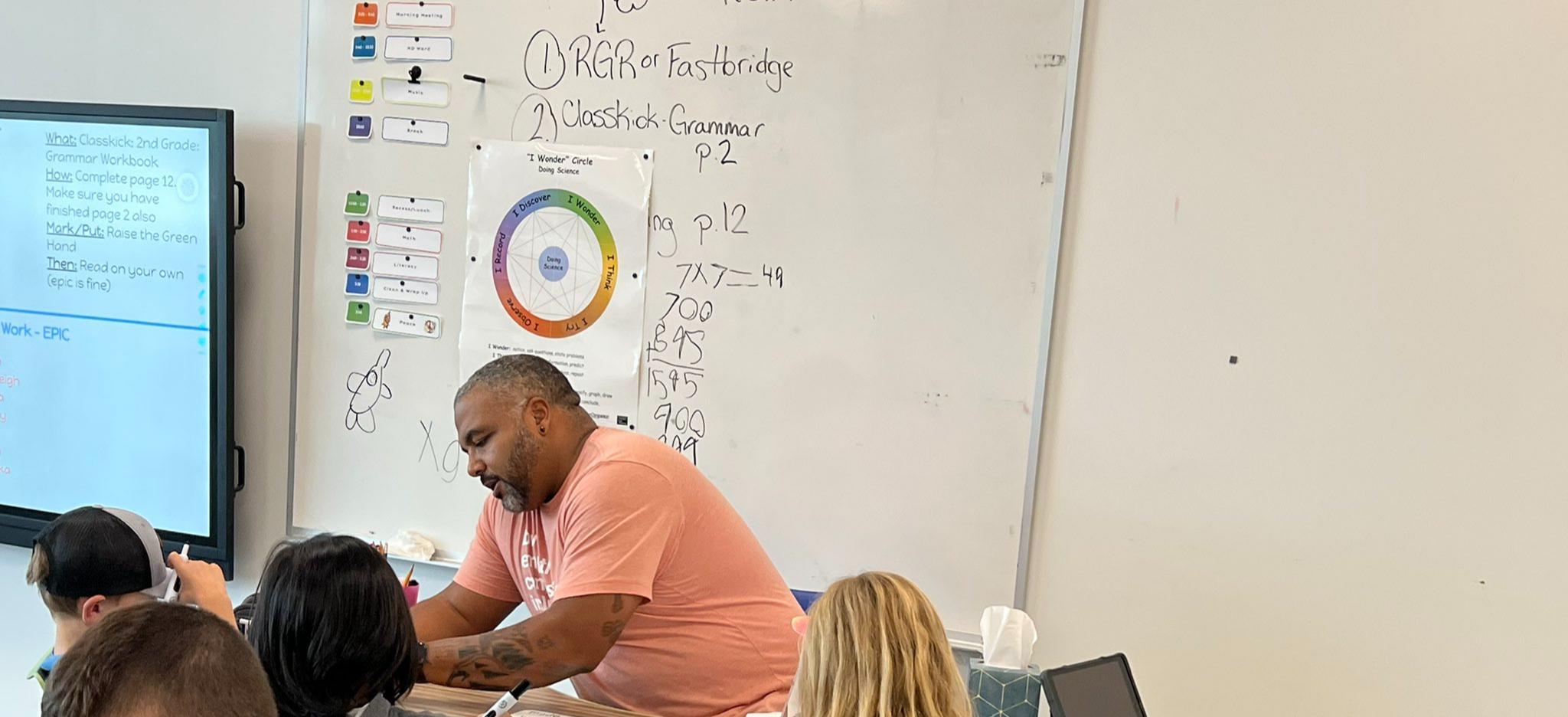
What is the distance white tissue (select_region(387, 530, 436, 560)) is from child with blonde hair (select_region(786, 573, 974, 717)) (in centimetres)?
153

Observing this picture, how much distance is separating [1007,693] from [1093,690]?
0.16 metres

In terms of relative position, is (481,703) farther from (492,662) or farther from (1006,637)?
(1006,637)

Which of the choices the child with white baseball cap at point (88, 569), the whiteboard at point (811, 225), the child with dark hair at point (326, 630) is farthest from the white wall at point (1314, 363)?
the child with white baseball cap at point (88, 569)

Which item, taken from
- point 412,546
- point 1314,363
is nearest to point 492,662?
point 412,546

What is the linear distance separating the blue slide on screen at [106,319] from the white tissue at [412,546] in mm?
562

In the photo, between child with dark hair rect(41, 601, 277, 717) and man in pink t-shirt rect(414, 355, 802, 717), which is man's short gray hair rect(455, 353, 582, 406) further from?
child with dark hair rect(41, 601, 277, 717)

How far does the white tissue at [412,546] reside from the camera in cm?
271

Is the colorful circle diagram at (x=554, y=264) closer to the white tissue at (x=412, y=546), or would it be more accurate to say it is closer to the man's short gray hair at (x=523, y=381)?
the man's short gray hair at (x=523, y=381)

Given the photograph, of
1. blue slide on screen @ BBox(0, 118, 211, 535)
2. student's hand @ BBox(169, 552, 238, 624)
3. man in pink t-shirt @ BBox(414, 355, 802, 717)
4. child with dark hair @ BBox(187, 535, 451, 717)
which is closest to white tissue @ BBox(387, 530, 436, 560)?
blue slide on screen @ BBox(0, 118, 211, 535)

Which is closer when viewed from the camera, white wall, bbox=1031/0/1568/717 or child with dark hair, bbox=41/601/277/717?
child with dark hair, bbox=41/601/277/717

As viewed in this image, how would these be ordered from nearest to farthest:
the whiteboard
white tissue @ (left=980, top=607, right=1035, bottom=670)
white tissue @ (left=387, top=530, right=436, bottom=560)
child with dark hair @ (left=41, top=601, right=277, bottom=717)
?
child with dark hair @ (left=41, top=601, right=277, bottom=717) < white tissue @ (left=980, top=607, right=1035, bottom=670) < the whiteboard < white tissue @ (left=387, top=530, right=436, bottom=560)

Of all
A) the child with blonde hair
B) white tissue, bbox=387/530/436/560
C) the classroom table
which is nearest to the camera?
the child with blonde hair

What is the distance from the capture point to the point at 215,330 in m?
2.76

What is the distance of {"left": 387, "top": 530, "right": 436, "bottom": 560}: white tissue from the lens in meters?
2.71
